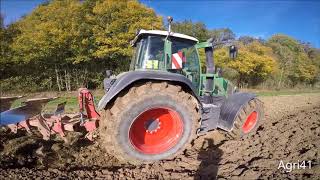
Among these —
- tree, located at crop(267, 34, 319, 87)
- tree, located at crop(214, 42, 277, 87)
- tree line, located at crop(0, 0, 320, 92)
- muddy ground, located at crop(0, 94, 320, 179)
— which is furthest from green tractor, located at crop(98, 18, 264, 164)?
tree, located at crop(267, 34, 319, 87)

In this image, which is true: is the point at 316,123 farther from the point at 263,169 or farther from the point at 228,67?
the point at 228,67

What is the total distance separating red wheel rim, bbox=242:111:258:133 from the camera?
6717mm

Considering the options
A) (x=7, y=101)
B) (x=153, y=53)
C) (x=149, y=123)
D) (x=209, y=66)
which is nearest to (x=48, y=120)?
(x=7, y=101)

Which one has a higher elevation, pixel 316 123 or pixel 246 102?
pixel 246 102

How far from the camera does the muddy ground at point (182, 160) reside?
162 inches

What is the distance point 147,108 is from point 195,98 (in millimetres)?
1070

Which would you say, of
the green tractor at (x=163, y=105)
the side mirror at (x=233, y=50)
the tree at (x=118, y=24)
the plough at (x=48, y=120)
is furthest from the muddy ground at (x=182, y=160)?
the tree at (x=118, y=24)

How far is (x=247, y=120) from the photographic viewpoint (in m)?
6.75

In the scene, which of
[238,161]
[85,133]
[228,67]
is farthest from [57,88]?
[238,161]

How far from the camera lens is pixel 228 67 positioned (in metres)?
38.7

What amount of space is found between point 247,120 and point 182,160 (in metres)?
2.46

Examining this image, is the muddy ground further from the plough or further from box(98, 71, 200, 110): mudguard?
box(98, 71, 200, 110): mudguard

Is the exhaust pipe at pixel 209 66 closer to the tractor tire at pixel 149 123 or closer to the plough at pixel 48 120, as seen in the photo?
the tractor tire at pixel 149 123

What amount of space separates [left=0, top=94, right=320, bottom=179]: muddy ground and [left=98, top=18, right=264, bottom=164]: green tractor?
336mm
